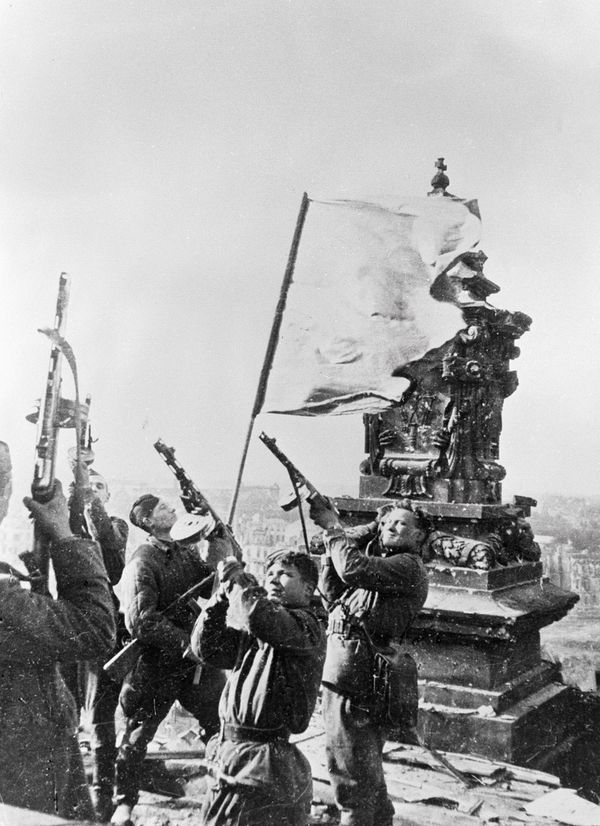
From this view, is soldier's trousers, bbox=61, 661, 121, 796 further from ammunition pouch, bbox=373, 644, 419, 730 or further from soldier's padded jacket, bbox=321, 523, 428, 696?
ammunition pouch, bbox=373, 644, 419, 730

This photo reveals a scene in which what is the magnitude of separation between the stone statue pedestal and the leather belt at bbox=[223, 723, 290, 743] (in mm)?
3261

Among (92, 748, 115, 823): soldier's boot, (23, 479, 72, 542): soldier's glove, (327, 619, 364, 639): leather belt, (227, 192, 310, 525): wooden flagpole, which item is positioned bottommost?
(92, 748, 115, 823): soldier's boot

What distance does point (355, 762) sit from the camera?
451 cm

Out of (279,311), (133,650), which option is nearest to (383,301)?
(279,311)

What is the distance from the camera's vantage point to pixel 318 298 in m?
6.90

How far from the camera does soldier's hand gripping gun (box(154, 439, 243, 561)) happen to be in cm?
489

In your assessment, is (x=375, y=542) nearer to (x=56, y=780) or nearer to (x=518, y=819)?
(x=518, y=819)

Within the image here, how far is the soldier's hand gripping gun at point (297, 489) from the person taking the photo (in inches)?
205

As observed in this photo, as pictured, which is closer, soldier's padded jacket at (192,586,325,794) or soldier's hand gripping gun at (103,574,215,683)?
soldier's padded jacket at (192,586,325,794)

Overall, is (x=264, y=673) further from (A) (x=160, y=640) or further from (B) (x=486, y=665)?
(B) (x=486, y=665)

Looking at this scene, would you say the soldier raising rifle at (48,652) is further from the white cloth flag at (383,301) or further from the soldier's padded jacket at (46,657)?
the white cloth flag at (383,301)

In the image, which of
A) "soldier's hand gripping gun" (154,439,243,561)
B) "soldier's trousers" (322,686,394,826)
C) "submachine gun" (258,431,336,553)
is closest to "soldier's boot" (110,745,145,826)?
"soldier's trousers" (322,686,394,826)

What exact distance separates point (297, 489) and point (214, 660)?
173 cm

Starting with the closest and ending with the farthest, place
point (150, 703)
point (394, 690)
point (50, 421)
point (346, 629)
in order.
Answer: point (50, 421) < point (394, 690) < point (346, 629) < point (150, 703)
